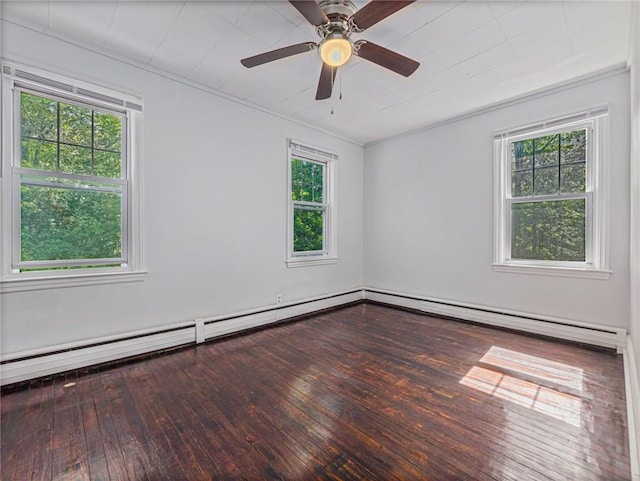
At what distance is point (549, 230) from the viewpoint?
3.51m

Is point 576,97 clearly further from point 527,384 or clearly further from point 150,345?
point 150,345

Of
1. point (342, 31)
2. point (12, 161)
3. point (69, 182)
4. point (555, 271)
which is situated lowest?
point (555, 271)

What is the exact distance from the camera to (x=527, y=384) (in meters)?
2.35

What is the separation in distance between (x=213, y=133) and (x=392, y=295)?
142 inches

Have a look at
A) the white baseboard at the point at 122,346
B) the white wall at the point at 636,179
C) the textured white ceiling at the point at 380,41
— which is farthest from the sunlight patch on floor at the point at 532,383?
the textured white ceiling at the point at 380,41

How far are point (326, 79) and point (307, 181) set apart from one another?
219cm

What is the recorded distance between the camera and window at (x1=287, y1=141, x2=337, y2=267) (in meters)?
4.38

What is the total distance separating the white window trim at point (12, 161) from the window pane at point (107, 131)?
8cm

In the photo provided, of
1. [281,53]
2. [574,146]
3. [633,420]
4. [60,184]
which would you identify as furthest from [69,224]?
[574,146]

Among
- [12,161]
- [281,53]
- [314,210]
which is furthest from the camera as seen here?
[314,210]

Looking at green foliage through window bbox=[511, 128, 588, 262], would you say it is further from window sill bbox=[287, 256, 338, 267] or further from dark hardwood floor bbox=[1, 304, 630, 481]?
window sill bbox=[287, 256, 338, 267]

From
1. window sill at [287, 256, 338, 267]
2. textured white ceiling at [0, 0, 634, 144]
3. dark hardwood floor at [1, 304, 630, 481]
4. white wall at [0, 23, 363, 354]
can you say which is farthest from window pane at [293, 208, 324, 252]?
dark hardwood floor at [1, 304, 630, 481]

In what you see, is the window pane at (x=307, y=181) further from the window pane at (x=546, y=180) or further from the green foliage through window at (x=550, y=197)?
the window pane at (x=546, y=180)

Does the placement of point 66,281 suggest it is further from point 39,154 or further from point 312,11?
point 312,11
